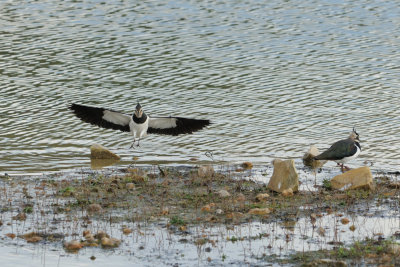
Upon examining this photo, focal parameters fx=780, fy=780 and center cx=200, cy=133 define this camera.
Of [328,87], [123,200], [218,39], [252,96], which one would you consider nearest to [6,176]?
[123,200]

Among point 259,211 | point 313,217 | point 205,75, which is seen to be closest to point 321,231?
point 313,217

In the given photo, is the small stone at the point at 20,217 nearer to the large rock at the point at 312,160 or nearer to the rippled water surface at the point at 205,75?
the rippled water surface at the point at 205,75

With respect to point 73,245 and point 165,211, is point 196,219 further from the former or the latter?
point 73,245

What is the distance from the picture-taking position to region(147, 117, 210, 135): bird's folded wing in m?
17.6

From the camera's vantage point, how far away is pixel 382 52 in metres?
27.5

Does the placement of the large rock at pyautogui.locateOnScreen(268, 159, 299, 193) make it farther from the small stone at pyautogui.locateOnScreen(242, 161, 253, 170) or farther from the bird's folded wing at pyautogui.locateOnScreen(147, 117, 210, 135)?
the bird's folded wing at pyautogui.locateOnScreen(147, 117, 210, 135)

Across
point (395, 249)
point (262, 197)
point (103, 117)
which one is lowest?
point (395, 249)

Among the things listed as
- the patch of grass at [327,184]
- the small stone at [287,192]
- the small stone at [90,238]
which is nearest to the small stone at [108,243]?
the small stone at [90,238]

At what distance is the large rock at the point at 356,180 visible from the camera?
13.7 m

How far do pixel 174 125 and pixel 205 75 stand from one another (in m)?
7.38

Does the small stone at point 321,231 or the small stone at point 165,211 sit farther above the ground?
the small stone at point 165,211

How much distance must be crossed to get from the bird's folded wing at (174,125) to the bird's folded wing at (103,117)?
2.09 feet

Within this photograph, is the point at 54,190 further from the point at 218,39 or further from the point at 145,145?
the point at 218,39

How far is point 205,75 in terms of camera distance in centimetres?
2516
